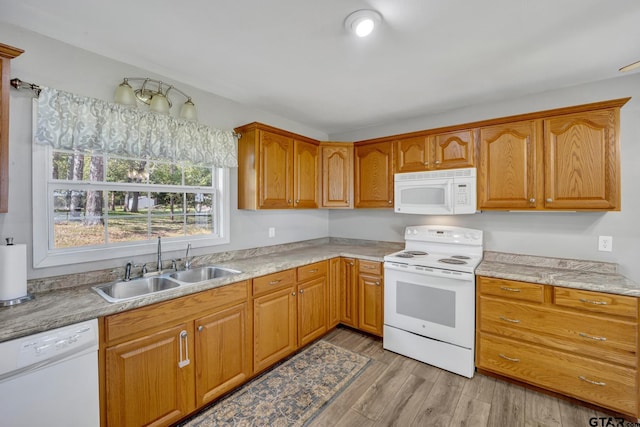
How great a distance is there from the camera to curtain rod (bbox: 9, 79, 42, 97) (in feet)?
5.07

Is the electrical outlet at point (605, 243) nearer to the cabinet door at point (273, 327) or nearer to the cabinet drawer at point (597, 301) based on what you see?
the cabinet drawer at point (597, 301)

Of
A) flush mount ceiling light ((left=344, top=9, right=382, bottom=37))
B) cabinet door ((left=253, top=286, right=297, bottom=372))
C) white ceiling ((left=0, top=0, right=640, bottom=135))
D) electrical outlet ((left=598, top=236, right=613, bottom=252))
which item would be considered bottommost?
cabinet door ((left=253, top=286, right=297, bottom=372))

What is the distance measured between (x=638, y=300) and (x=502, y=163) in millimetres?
1276

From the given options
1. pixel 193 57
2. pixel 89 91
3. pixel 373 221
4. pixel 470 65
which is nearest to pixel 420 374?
pixel 373 221

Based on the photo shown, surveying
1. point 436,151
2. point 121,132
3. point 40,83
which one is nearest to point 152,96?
point 121,132

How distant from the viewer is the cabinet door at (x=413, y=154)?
2.83 m

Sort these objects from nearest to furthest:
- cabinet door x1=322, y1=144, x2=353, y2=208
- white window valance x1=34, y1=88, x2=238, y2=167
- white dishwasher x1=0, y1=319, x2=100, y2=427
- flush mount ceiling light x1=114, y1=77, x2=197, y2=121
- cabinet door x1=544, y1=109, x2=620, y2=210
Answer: white dishwasher x1=0, y1=319, x2=100, y2=427 < white window valance x1=34, y1=88, x2=238, y2=167 < flush mount ceiling light x1=114, y1=77, x2=197, y2=121 < cabinet door x1=544, y1=109, x2=620, y2=210 < cabinet door x1=322, y1=144, x2=353, y2=208

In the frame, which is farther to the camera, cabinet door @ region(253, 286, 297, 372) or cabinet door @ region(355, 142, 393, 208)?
cabinet door @ region(355, 142, 393, 208)

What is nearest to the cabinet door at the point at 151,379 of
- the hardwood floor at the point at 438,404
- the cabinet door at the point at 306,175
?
the hardwood floor at the point at 438,404

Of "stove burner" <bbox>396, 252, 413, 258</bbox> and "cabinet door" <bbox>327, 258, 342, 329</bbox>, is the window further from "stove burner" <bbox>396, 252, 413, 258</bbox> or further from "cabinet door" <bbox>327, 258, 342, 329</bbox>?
"stove burner" <bbox>396, 252, 413, 258</bbox>

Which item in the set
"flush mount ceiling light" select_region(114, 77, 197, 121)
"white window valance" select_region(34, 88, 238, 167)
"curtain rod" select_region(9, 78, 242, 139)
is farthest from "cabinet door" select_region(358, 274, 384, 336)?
"curtain rod" select_region(9, 78, 242, 139)

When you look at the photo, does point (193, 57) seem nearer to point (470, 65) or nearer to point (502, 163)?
point (470, 65)

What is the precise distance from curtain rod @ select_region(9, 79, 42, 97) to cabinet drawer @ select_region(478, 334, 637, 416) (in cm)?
354

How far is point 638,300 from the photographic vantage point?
176cm
